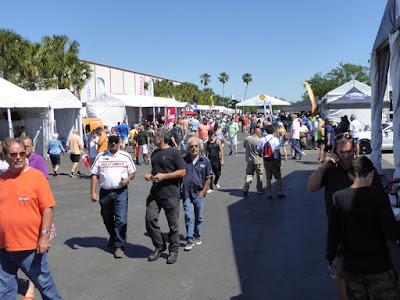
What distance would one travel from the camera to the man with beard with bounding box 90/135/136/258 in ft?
18.2

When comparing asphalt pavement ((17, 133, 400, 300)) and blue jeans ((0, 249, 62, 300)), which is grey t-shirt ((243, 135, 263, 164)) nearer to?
asphalt pavement ((17, 133, 400, 300))

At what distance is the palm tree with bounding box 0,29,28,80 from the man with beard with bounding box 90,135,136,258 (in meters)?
28.1

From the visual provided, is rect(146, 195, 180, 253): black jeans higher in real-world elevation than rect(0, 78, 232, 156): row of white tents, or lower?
lower

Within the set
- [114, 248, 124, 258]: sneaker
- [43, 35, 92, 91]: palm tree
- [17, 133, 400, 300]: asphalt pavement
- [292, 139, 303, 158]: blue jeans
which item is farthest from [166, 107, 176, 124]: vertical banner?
[114, 248, 124, 258]: sneaker

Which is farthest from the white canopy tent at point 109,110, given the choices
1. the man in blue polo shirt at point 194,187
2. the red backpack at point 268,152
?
the man in blue polo shirt at point 194,187

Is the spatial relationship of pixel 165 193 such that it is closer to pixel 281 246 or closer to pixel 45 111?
pixel 281 246

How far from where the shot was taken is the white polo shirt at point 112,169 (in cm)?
555

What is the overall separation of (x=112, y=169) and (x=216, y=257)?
1.90 meters

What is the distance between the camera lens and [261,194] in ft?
31.7

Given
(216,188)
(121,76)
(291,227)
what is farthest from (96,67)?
(291,227)

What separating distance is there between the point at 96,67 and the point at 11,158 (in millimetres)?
47557

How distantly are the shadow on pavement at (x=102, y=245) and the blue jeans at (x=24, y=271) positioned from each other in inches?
86.6

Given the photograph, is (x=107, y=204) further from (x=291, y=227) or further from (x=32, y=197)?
(x=291, y=227)

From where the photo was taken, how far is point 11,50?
29.7m
